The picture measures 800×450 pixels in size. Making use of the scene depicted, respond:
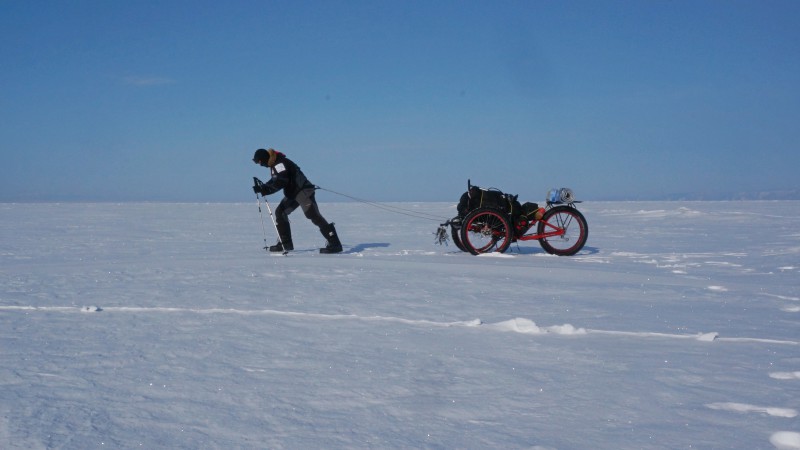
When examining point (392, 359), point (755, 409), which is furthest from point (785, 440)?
point (392, 359)

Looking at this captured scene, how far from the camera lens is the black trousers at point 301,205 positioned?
8859mm

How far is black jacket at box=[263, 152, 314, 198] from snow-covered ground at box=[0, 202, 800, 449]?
2.30 m

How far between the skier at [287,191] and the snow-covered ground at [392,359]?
2.21 metres

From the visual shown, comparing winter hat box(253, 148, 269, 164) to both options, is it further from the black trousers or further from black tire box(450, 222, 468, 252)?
black tire box(450, 222, 468, 252)

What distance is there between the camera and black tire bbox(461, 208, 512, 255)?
8617mm

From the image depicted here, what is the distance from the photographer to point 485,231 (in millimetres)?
8750

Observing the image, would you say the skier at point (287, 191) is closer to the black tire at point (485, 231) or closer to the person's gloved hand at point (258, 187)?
the person's gloved hand at point (258, 187)

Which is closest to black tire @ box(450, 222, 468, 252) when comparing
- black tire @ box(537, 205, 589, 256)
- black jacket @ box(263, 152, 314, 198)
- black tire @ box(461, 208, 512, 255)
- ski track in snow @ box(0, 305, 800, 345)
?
black tire @ box(461, 208, 512, 255)

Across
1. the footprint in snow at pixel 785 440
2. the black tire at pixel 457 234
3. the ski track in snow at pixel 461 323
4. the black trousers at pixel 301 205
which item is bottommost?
the footprint in snow at pixel 785 440

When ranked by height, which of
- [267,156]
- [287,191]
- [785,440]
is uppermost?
[267,156]

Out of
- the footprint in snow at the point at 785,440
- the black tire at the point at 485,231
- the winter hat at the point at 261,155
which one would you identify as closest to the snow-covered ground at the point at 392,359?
the footprint in snow at the point at 785,440

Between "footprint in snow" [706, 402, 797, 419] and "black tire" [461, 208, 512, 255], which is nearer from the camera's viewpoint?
"footprint in snow" [706, 402, 797, 419]

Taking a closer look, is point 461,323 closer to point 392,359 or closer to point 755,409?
point 392,359

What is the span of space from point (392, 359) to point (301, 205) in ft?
20.0
